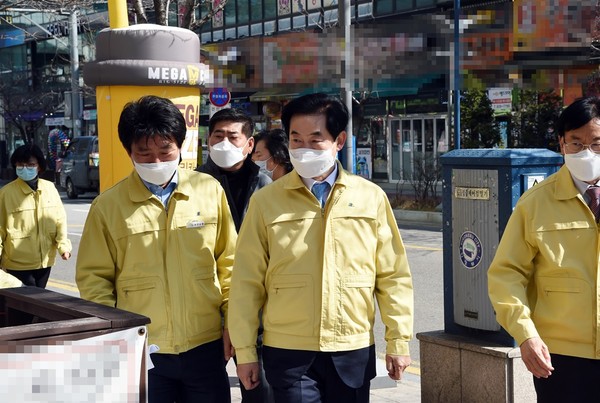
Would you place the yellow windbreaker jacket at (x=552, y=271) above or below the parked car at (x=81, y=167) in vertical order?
above

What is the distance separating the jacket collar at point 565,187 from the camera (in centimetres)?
365

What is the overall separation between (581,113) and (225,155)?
2105mm

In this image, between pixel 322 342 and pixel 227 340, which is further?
pixel 227 340

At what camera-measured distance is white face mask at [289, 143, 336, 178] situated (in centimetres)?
367

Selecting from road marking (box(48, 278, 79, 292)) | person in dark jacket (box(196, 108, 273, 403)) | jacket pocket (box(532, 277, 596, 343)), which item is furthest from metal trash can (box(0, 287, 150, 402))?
road marking (box(48, 278, 79, 292))

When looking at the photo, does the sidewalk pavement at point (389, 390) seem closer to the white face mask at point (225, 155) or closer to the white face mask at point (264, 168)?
the white face mask at point (264, 168)

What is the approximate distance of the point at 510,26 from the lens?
14.2 m

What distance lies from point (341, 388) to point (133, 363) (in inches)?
39.9

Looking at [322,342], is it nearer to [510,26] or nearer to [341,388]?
[341,388]

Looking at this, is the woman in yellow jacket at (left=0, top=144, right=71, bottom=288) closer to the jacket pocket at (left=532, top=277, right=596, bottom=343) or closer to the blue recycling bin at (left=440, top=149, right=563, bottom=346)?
the blue recycling bin at (left=440, top=149, right=563, bottom=346)

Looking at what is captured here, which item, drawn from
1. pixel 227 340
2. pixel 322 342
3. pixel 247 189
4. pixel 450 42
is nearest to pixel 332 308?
pixel 322 342

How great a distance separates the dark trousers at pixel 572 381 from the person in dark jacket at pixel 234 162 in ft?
6.42

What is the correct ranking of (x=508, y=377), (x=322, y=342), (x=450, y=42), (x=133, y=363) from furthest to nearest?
(x=450, y=42)
(x=508, y=377)
(x=322, y=342)
(x=133, y=363)

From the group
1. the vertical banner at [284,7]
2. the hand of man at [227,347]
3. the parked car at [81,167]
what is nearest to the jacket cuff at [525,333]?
the hand of man at [227,347]
